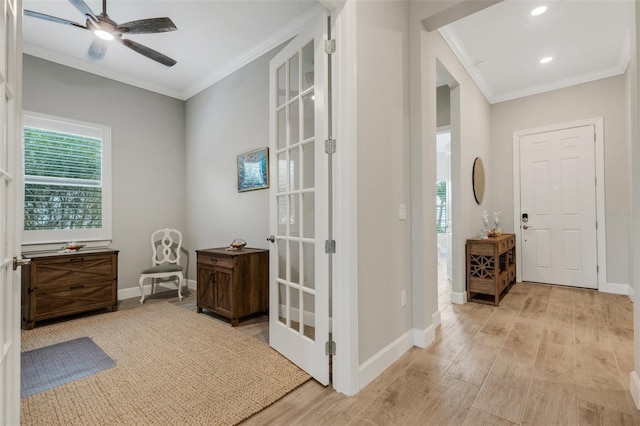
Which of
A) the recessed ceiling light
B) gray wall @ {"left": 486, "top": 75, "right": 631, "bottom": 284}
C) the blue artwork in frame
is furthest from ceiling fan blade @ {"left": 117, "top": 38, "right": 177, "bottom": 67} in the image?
gray wall @ {"left": 486, "top": 75, "right": 631, "bottom": 284}

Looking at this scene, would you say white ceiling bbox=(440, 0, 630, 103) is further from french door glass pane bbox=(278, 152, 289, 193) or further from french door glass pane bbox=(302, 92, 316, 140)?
french door glass pane bbox=(278, 152, 289, 193)

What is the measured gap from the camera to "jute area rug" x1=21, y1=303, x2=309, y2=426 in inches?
63.5

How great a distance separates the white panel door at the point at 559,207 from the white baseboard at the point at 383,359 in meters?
3.31

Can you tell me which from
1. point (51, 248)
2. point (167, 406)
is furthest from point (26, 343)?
point (167, 406)

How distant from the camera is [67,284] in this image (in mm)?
3137

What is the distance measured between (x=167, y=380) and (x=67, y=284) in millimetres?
2052

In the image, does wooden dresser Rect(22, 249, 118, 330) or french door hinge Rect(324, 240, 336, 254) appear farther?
wooden dresser Rect(22, 249, 118, 330)

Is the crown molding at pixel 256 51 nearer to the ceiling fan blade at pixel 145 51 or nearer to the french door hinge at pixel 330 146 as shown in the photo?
the ceiling fan blade at pixel 145 51

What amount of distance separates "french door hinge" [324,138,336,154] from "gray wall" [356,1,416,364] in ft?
0.54

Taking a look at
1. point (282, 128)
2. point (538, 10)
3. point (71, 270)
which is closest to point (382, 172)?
point (282, 128)

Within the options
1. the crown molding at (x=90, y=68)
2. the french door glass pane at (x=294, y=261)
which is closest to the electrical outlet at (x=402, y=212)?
the french door glass pane at (x=294, y=261)

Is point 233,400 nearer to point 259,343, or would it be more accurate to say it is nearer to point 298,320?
point 298,320

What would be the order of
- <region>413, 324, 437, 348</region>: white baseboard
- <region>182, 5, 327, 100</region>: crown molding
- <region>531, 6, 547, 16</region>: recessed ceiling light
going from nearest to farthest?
<region>413, 324, 437, 348</region>: white baseboard
<region>531, 6, 547, 16</region>: recessed ceiling light
<region>182, 5, 327, 100</region>: crown molding

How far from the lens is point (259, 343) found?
251cm
